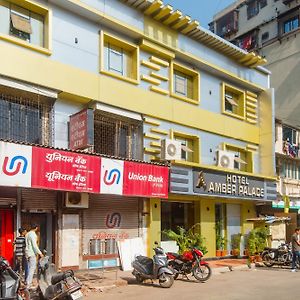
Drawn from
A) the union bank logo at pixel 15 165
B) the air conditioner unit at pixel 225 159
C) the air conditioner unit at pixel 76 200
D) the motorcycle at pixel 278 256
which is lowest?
the motorcycle at pixel 278 256

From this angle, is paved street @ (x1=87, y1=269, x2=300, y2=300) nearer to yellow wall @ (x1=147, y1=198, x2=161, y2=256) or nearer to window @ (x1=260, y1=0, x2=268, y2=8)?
yellow wall @ (x1=147, y1=198, x2=161, y2=256)

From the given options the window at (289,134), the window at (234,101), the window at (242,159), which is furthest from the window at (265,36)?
the window at (242,159)

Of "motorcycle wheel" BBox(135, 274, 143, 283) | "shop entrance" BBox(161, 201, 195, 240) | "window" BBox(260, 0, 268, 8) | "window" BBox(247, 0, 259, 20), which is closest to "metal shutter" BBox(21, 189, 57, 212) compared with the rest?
"motorcycle wheel" BBox(135, 274, 143, 283)

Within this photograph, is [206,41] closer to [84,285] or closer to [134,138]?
[134,138]

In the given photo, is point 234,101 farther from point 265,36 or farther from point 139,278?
point 265,36

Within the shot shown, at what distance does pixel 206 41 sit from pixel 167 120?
180 inches

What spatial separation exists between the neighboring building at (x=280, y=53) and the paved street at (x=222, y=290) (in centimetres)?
970

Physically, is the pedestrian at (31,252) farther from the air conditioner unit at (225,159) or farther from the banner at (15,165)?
the air conditioner unit at (225,159)

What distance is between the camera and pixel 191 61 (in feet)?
67.1

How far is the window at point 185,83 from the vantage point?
1997 centimetres

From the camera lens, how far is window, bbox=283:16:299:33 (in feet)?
123

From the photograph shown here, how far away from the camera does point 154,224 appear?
18156 millimetres

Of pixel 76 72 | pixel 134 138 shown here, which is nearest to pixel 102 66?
pixel 76 72

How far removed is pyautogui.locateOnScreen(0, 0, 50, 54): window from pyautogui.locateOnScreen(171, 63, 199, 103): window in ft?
20.9
